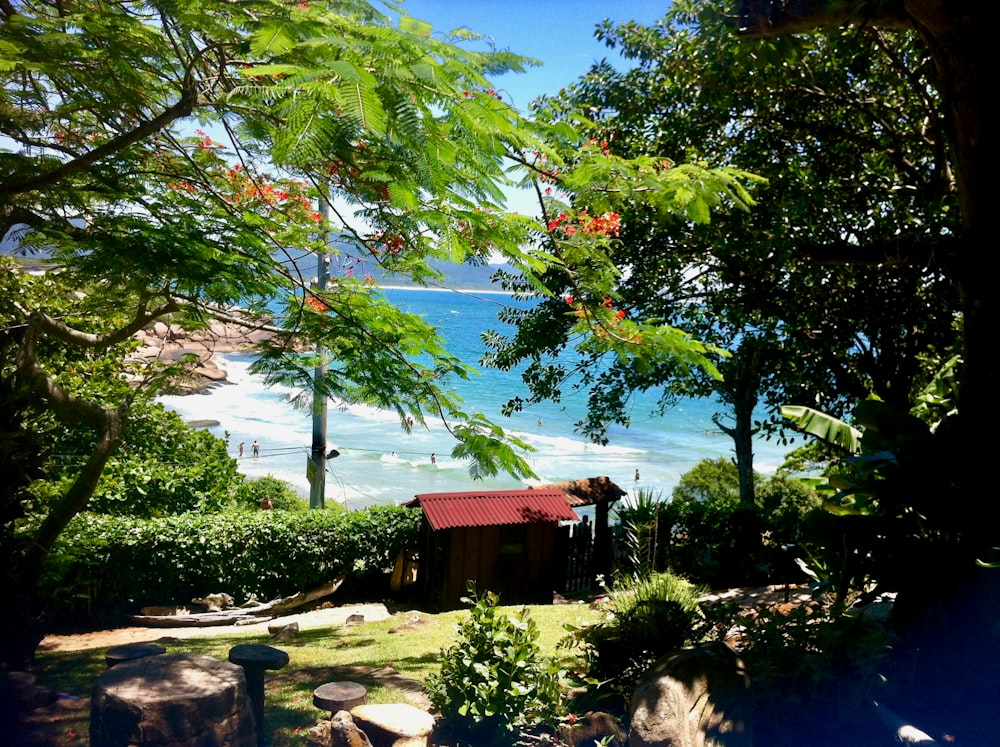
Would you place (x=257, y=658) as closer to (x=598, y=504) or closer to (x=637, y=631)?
(x=637, y=631)

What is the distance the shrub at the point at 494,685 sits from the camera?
4965 mm

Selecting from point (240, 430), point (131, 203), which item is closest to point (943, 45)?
point (131, 203)

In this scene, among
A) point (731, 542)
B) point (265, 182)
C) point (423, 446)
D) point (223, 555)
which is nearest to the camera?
point (265, 182)

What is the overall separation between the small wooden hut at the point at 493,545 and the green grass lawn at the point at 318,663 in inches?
42.4

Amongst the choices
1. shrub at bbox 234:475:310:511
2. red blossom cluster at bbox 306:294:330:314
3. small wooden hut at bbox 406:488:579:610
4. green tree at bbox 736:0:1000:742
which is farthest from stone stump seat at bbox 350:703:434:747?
shrub at bbox 234:475:310:511

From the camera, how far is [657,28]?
33.4 feet

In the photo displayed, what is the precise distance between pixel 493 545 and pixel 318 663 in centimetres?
535

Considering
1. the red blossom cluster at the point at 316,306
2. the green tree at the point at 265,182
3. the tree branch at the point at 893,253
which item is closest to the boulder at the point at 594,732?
the green tree at the point at 265,182

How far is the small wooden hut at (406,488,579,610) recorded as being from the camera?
12.6 m

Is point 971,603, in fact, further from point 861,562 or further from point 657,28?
point 657,28

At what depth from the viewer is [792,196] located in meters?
8.84

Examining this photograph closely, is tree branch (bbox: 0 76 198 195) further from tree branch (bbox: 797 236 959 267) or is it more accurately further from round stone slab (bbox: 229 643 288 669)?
tree branch (bbox: 797 236 959 267)

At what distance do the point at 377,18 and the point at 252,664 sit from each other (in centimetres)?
476

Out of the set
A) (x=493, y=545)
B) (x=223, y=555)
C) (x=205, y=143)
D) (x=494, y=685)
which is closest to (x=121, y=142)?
(x=205, y=143)
